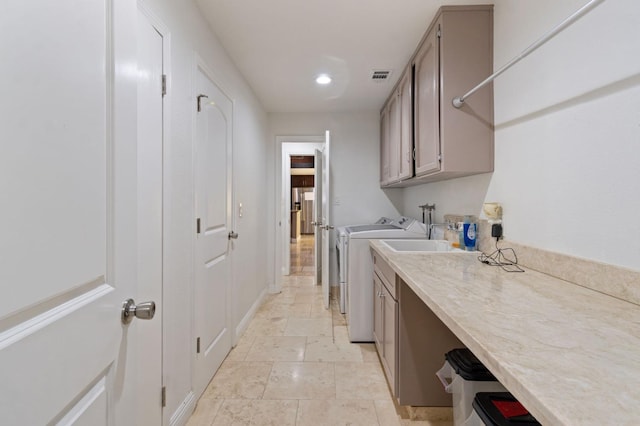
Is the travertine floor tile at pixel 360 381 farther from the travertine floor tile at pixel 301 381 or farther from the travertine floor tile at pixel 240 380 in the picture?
the travertine floor tile at pixel 240 380

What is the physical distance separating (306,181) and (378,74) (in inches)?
275

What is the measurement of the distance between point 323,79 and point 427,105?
118 cm

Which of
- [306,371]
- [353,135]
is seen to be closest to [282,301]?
[306,371]

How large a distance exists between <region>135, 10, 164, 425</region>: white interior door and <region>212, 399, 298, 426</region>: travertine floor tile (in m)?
0.42

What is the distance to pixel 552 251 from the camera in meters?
1.33

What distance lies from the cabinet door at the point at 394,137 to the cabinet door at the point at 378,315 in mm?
1093

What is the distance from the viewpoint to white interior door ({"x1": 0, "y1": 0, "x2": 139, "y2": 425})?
0.45m

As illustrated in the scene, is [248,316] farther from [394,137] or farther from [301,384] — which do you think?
[394,137]

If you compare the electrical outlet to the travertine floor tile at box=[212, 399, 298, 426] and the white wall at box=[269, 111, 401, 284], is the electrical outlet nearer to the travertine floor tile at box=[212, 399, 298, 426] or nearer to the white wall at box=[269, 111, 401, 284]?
the travertine floor tile at box=[212, 399, 298, 426]

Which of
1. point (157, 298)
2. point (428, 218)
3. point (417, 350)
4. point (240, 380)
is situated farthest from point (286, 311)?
point (157, 298)

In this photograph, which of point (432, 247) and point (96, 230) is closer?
point (96, 230)

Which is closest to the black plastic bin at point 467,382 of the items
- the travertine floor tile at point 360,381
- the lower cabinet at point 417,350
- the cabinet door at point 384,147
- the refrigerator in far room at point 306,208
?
the lower cabinet at point 417,350

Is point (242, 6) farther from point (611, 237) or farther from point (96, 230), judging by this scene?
point (611, 237)

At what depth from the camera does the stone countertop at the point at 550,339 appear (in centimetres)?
49
